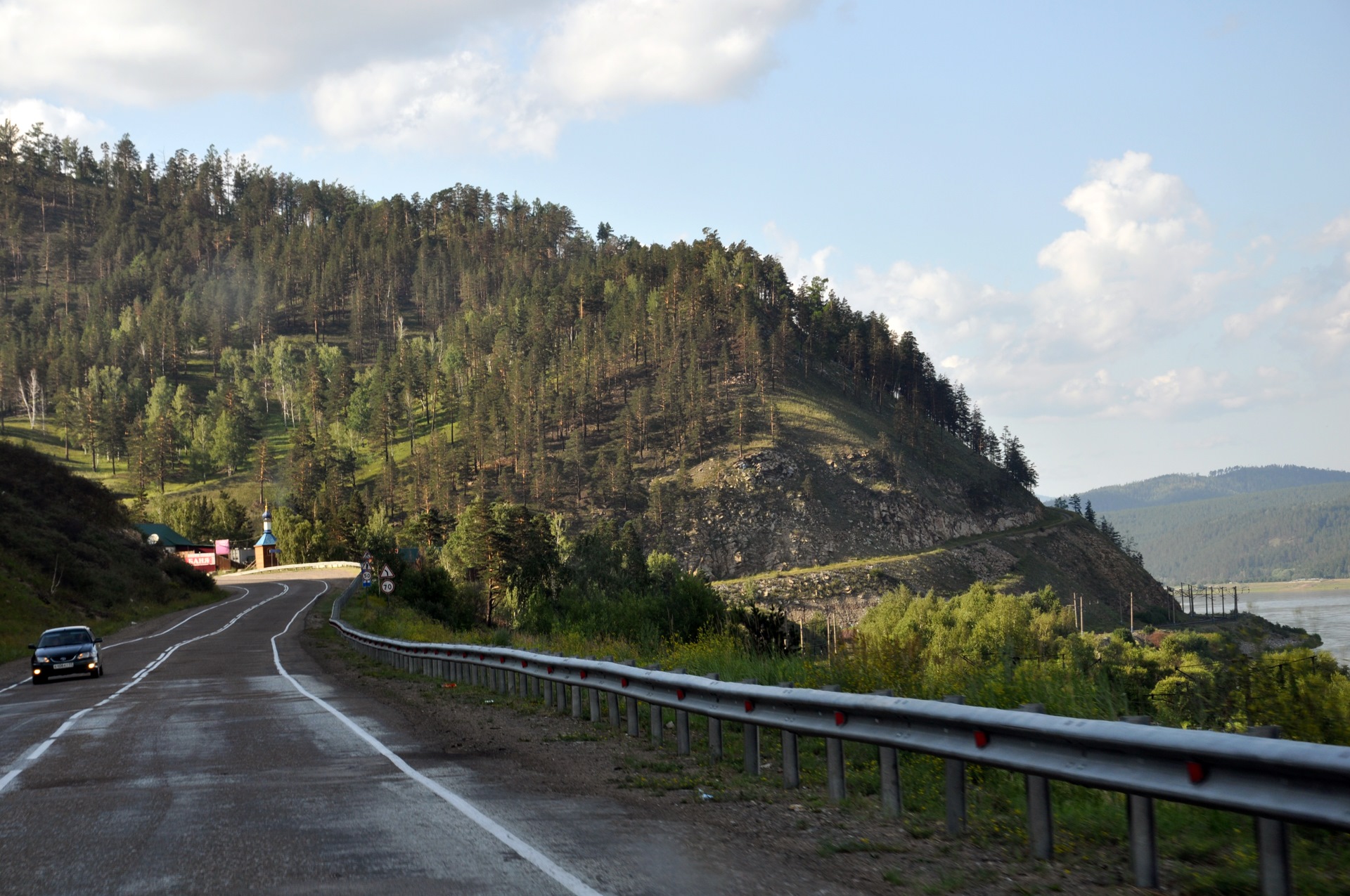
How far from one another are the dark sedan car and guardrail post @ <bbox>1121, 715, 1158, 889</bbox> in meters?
26.6

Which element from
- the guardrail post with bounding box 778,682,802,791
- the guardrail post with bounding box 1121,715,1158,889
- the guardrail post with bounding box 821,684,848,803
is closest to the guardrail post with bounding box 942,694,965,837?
the guardrail post with bounding box 821,684,848,803

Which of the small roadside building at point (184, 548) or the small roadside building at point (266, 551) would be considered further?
the small roadside building at point (266, 551)

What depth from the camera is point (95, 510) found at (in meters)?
72.0

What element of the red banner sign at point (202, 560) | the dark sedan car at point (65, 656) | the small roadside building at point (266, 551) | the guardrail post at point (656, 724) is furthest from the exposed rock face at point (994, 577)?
the guardrail post at point (656, 724)

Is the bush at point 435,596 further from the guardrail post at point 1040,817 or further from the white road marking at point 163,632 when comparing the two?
the guardrail post at point 1040,817

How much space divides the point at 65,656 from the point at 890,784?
2486 centimetres

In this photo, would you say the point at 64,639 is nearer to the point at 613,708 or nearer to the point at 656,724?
the point at 613,708

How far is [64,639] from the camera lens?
90.0 feet

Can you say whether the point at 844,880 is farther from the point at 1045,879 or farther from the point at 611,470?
the point at 611,470

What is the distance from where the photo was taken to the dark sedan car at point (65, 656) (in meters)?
26.4

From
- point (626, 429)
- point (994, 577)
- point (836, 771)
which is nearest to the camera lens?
point (836, 771)

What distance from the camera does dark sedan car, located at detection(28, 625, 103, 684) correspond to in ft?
86.6

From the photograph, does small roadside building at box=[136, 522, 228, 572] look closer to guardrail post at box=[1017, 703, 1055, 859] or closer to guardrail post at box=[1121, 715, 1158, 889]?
guardrail post at box=[1017, 703, 1055, 859]

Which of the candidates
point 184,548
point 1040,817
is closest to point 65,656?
point 1040,817
